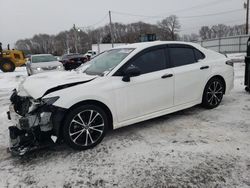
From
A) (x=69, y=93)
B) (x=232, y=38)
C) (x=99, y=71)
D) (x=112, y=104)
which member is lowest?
(x=112, y=104)

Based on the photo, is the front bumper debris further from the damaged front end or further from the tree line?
the tree line

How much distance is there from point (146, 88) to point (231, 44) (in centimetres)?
2675

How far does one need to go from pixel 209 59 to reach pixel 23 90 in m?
3.74

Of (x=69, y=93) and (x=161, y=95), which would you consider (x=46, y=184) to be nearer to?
(x=69, y=93)

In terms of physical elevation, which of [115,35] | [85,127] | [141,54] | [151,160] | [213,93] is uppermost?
[115,35]

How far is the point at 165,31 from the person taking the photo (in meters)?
78.5

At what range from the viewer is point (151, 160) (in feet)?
10.2

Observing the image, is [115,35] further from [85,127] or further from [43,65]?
[85,127]

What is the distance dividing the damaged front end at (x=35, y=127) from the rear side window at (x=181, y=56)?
7.75 feet

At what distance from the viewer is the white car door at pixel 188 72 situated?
432 cm

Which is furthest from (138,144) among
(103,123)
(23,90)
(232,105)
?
(232,105)

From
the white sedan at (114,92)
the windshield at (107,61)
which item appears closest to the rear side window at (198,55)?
the white sedan at (114,92)

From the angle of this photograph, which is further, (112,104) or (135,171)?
(112,104)

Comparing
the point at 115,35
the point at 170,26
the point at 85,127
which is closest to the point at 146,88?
the point at 85,127
